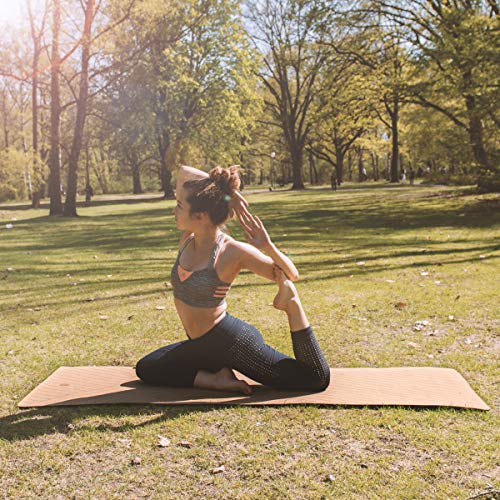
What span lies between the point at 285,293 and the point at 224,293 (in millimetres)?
492

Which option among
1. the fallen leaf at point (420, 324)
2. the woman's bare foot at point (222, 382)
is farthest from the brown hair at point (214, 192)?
the fallen leaf at point (420, 324)

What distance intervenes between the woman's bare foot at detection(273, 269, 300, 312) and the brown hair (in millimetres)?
621

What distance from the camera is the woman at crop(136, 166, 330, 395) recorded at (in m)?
3.74

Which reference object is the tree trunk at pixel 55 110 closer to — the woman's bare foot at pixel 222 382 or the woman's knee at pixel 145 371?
the woman's knee at pixel 145 371

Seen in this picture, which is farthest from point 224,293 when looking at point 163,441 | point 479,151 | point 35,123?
point 35,123

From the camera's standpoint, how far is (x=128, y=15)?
926 inches

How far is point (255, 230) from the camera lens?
12.1 ft

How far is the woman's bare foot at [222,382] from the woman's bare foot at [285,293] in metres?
0.70

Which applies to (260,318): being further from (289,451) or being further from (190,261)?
(289,451)

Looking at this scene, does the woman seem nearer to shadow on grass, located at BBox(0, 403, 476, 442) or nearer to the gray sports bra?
the gray sports bra

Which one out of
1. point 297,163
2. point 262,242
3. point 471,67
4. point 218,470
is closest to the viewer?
point 218,470

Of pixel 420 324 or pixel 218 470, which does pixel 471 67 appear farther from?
pixel 218 470

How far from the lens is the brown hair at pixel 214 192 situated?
372 cm

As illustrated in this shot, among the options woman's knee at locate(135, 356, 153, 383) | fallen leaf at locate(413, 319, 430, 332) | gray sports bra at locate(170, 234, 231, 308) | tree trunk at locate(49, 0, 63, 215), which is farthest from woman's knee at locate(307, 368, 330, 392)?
tree trunk at locate(49, 0, 63, 215)
